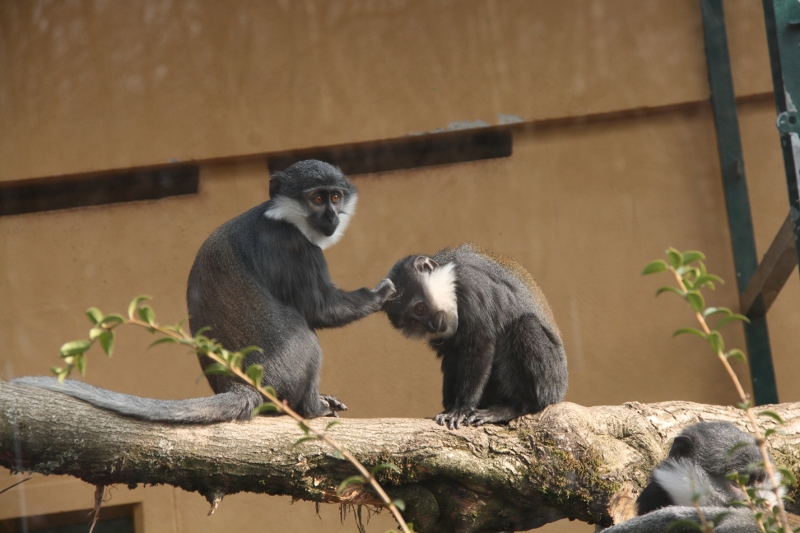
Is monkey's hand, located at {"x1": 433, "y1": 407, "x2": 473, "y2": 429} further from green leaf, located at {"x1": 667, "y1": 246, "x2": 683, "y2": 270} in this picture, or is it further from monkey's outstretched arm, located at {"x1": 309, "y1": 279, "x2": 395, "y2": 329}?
green leaf, located at {"x1": 667, "y1": 246, "x2": 683, "y2": 270}

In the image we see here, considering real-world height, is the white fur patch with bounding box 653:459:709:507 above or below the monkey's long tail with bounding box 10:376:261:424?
below

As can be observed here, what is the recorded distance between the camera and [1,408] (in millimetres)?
3598

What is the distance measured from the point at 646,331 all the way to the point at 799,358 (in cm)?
125

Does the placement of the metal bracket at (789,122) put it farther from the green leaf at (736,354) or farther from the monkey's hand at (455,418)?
the green leaf at (736,354)

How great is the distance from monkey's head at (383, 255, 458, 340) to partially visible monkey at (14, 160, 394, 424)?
0.11 metres

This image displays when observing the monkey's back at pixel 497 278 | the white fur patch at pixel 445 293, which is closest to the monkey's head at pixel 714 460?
the monkey's back at pixel 497 278

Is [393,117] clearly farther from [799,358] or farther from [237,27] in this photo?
[799,358]

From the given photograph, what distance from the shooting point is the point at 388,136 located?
7.21 meters

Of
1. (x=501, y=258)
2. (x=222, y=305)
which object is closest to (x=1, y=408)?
(x=222, y=305)

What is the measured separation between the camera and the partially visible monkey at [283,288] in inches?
184

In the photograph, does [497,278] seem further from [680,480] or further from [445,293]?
[680,480]

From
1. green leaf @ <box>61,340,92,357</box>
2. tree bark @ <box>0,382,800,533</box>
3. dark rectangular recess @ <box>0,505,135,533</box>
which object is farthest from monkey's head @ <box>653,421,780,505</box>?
dark rectangular recess @ <box>0,505,135,533</box>

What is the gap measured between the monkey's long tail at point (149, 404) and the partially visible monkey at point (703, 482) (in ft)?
6.26

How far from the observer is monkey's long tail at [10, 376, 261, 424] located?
12.6ft
